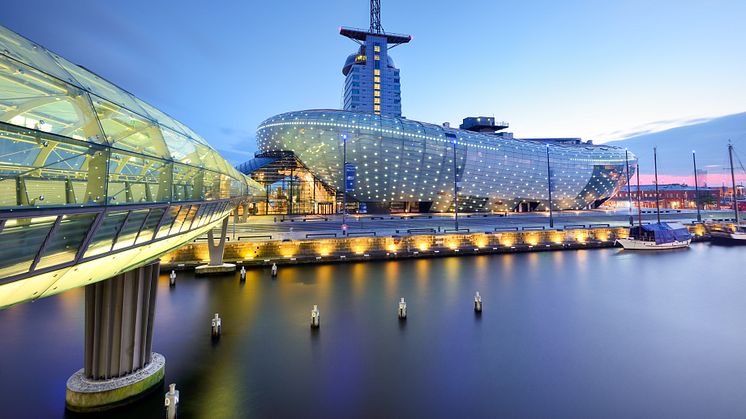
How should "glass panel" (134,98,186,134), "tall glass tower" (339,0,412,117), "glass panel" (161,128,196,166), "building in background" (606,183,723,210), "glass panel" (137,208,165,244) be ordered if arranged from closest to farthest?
1. "glass panel" (137,208,165,244)
2. "glass panel" (161,128,196,166)
3. "glass panel" (134,98,186,134)
4. "building in background" (606,183,723,210)
5. "tall glass tower" (339,0,412,117)

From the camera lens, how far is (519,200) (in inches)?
3329

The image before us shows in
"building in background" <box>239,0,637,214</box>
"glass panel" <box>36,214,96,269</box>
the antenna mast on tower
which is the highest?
the antenna mast on tower

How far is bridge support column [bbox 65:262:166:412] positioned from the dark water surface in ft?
2.92

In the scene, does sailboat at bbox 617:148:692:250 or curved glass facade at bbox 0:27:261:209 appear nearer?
curved glass facade at bbox 0:27:261:209

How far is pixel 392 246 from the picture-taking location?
3775 centimetres

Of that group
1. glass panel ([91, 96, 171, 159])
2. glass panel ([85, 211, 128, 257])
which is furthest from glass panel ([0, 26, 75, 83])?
glass panel ([85, 211, 128, 257])

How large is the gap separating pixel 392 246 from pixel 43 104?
33.8m

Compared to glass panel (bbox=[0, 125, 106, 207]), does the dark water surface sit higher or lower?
lower

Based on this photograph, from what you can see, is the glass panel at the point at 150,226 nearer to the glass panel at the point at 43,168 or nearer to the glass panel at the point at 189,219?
the glass panel at the point at 43,168

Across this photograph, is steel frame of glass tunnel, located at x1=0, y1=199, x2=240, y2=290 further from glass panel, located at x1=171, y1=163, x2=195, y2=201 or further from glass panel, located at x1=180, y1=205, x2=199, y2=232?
glass panel, located at x1=180, y1=205, x2=199, y2=232

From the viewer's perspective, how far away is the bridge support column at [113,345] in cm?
1041

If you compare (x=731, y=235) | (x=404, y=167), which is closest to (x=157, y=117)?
(x=404, y=167)

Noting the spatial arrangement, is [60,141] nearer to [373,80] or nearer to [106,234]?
[106,234]

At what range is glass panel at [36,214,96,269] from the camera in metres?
4.18
